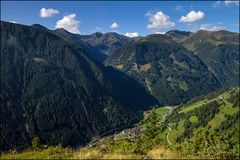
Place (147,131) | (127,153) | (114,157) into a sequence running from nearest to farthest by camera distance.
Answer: (114,157) → (127,153) → (147,131)

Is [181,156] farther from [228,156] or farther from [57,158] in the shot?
[57,158]

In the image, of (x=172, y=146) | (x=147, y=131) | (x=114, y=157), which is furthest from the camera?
(x=147, y=131)

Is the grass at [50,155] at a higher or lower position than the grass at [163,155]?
lower

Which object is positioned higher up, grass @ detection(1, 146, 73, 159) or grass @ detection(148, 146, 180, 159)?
grass @ detection(148, 146, 180, 159)

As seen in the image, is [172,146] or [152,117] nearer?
[172,146]

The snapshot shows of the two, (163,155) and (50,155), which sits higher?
(163,155)

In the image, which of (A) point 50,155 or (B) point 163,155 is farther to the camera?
(A) point 50,155

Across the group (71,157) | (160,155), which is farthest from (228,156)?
(71,157)

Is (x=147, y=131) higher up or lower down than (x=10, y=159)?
lower down

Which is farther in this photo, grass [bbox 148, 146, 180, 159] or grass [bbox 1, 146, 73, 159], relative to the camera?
grass [bbox 1, 146, 73, 159]

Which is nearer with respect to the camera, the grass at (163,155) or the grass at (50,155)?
the grass at (163,155)
